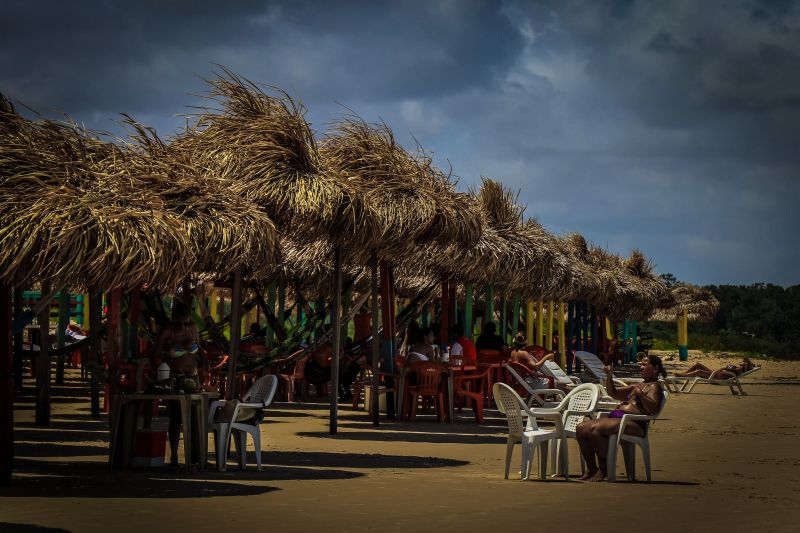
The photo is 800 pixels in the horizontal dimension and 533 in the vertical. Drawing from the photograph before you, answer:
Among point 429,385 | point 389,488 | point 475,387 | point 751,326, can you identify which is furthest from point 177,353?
point 751,326

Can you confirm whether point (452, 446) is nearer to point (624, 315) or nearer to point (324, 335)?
point (324, 335)

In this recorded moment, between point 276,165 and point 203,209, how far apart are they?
233 centimetres

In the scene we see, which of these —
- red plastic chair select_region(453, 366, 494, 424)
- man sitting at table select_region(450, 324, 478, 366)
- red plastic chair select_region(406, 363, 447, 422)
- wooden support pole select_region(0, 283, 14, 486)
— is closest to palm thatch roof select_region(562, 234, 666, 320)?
red plastic chair select_region(453, 366, 494, 424)

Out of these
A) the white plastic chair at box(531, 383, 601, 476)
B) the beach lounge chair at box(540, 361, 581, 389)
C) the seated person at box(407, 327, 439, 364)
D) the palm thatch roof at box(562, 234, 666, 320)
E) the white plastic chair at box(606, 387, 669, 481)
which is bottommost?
the white plastic chair at box(606, 387, 669, 481)

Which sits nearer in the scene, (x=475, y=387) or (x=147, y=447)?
(x=147, y=447)

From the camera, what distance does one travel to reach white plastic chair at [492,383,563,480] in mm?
9195

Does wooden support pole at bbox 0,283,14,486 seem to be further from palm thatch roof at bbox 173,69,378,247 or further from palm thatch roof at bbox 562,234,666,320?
palm thatch roof at bbox 562,234,666,320

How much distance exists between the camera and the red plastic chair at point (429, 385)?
48.5 ft

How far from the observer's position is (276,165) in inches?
484

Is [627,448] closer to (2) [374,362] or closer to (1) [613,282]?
(2) [374,362]

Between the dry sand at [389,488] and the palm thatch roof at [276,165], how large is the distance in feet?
7.27

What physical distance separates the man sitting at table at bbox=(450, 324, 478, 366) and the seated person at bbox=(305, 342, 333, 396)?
3120 millimetres

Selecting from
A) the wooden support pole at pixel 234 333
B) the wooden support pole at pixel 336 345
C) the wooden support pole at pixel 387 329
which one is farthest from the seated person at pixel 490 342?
the wooden support pole at pixel 234 333

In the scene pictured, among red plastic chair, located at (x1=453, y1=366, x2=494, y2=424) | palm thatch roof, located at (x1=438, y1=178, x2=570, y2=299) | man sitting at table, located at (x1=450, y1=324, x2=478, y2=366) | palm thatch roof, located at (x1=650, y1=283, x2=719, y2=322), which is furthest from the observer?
palm thatch roof, located at (x1=650, y1=283, x2=719, y2=322)
